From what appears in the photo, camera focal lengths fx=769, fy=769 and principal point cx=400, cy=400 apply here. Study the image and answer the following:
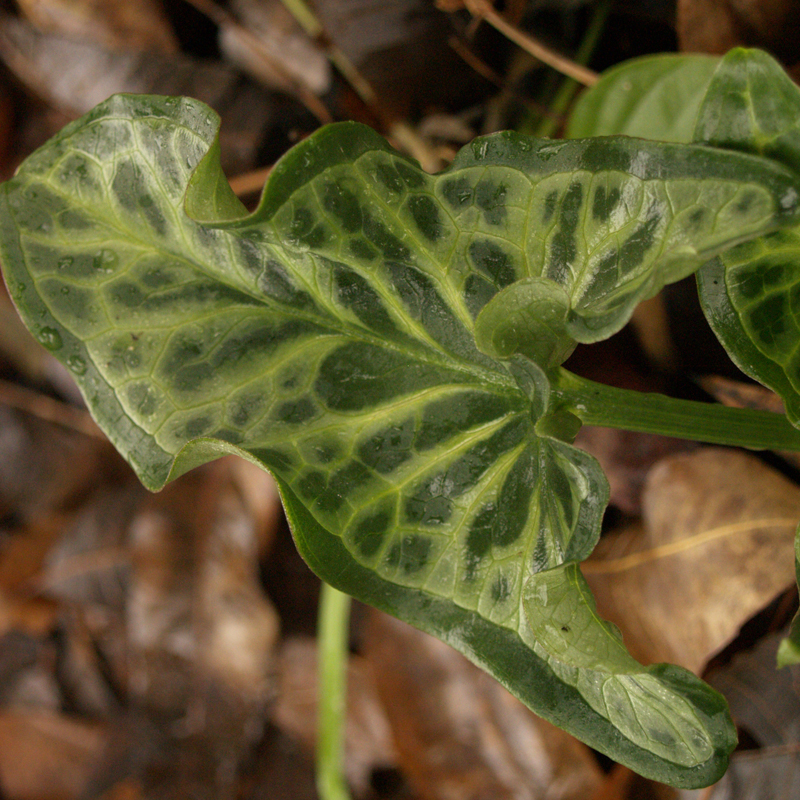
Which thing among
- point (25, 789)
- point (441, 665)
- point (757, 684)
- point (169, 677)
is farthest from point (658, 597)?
point (25, 789)

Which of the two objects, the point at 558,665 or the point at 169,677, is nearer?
the point at 558,665

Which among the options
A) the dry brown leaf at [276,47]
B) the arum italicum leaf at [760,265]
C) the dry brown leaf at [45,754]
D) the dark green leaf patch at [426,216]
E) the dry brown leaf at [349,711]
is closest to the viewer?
the arum italicum leaf at [760,265]

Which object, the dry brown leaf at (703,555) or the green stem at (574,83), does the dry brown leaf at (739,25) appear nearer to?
the green stem at (574,83)

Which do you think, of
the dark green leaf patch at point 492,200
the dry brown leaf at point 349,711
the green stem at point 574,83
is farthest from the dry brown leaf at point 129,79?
the dry brown leaf at point 349,711

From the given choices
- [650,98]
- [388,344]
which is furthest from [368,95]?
[388,344]

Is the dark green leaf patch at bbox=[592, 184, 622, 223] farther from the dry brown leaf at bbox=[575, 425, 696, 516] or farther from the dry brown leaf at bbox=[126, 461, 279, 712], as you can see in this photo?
the dry brown leaf at bbox=[126, 461, 279, 712]

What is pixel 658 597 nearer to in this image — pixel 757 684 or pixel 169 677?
pixel 757 684
